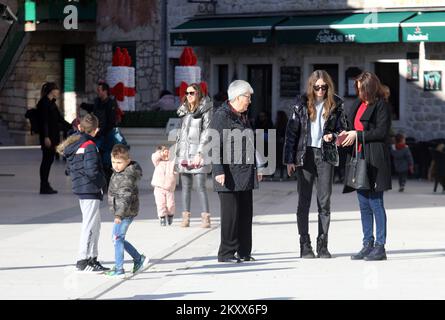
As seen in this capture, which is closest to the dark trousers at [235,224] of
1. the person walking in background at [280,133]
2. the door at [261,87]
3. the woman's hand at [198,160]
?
the woman's hand at [198,160]

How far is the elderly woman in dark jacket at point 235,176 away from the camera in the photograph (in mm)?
13195

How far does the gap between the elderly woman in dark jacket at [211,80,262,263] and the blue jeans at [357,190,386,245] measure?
42.5 inches

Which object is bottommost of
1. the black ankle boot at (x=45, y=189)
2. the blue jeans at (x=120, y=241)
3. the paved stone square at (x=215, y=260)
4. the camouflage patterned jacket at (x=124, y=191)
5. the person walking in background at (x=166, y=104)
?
the black ankle boot at (x=45, y=189)

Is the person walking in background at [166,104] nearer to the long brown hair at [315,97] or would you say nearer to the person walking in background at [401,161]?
the person walking in background at [401,161]

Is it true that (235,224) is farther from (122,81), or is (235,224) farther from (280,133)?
(280,133)

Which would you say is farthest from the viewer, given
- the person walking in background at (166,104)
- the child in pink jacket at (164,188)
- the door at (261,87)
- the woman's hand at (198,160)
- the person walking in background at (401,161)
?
the door at (261,87)

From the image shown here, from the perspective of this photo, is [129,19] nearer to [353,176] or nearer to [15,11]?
[15,11]

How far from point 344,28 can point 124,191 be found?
17.1 meters

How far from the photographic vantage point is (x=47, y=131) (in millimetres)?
21578

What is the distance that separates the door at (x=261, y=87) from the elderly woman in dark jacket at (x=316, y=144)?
1847 cm

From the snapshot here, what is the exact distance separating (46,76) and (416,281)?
27675 mm

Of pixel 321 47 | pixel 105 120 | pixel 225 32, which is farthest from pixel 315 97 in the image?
pixel 225 32

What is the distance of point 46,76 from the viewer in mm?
38469

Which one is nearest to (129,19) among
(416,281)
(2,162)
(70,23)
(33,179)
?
(70,23)
